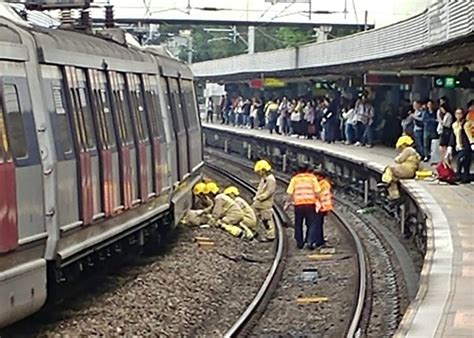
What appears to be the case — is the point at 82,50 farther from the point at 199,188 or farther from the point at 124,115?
the point at 199,188

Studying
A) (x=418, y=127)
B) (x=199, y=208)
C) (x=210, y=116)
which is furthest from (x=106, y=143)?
(x=210, y=116)

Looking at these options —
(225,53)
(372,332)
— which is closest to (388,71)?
(372,332)

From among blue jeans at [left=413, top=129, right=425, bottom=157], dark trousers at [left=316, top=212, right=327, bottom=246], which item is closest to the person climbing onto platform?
dark trousers at [left=316, top=212, right=327, bottom=246]

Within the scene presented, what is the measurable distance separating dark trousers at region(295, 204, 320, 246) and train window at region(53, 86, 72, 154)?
798 centimetres

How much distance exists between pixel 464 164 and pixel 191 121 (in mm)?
4838

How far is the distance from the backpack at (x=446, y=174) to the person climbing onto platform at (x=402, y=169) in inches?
17.3

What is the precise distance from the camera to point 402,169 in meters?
21.9

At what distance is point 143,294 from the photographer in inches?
551

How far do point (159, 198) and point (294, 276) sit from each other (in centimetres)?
212

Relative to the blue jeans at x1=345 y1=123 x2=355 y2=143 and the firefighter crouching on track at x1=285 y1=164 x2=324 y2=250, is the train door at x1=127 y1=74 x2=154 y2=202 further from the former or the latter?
the blue jeans at x1=345 y1=123 x2=355 y2=143

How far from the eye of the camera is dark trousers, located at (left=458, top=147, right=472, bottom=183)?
21125 mm

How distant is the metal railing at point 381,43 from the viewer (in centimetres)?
1964

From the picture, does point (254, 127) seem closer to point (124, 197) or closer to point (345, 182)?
point (345, 182)

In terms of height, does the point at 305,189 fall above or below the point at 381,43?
below
